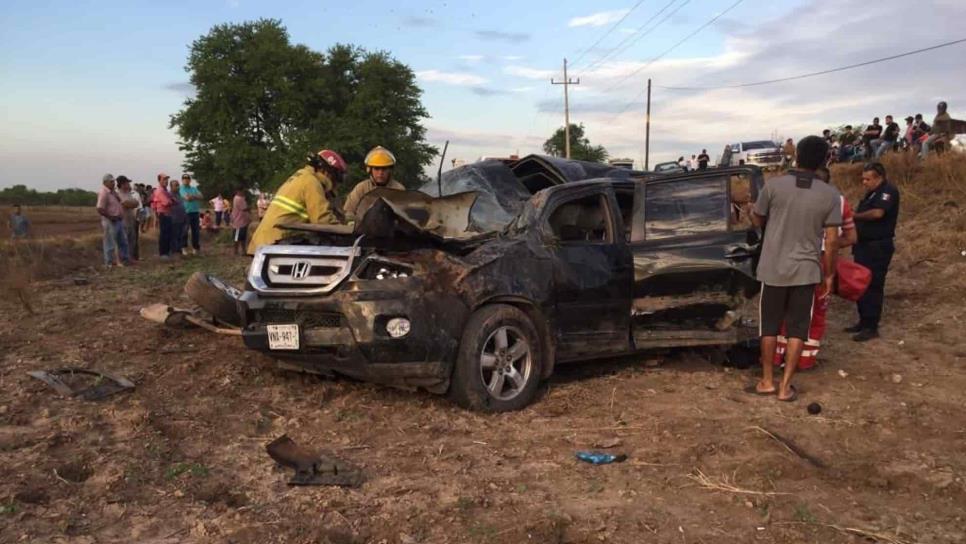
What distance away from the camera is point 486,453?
4176mm

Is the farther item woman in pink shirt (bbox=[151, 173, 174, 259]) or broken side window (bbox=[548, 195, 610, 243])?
woman in pink shirt (bbox=[151, 173, 174, 259])

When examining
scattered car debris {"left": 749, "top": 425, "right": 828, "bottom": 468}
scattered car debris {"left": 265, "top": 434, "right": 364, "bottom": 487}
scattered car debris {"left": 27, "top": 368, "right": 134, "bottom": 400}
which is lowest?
scattered car debris {"left": 749, "top": 425, "right": 828, "bottom": 468}

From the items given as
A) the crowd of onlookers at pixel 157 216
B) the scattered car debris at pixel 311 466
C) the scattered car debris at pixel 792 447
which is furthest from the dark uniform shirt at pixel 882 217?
the crowd of onlookers at pixel 157 216

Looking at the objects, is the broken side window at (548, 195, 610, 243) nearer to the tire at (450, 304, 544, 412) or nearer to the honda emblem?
the tire at (450, 304, 544, 412)

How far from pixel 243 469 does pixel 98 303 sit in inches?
240

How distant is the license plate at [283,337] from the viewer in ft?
15.4

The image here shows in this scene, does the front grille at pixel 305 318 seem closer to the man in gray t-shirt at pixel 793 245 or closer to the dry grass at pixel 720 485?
the dry grass at pixel 720 485

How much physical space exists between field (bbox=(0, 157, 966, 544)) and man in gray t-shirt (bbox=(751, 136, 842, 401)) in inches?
19.7

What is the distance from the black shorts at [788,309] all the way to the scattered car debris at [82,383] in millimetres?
4598

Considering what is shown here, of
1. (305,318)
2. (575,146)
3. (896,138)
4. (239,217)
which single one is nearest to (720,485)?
(305,318)

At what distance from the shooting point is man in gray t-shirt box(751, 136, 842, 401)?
511 centimetres

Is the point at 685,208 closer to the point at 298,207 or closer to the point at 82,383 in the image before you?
the point at 298,207

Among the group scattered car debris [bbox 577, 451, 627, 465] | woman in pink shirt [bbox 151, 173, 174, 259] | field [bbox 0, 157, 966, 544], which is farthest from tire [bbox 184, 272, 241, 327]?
woman in pink shirt [bbox 151, 173, 174, 259]

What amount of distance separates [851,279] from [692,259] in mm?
1507
